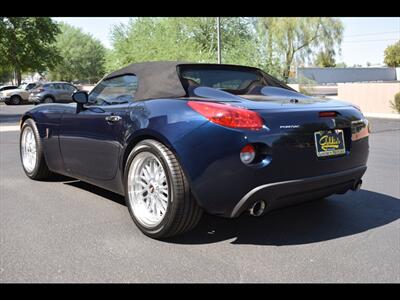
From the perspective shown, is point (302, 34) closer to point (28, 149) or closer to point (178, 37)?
point (178, 37)

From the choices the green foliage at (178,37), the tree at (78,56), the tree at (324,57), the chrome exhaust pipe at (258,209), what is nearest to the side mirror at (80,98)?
the chrome exhaust pipe at (258,209)

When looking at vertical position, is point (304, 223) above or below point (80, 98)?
below

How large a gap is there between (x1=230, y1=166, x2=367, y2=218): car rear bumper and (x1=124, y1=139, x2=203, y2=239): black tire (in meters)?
0.32

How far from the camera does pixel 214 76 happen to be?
4031mm

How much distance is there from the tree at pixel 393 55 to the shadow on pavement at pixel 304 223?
78429mm

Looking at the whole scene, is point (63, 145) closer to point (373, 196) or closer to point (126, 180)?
point (126, 180)

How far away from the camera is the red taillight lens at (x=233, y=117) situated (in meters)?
3.10

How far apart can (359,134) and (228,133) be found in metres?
1.29

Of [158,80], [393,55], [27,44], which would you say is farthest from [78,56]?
[158,80]

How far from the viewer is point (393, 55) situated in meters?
75.6

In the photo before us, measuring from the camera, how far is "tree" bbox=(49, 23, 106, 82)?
222 feet

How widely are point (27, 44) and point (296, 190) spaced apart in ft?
Answer: 125

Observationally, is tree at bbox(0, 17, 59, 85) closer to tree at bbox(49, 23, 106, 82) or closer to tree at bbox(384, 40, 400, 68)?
tree at bbox(49, 23, 106, 82)
